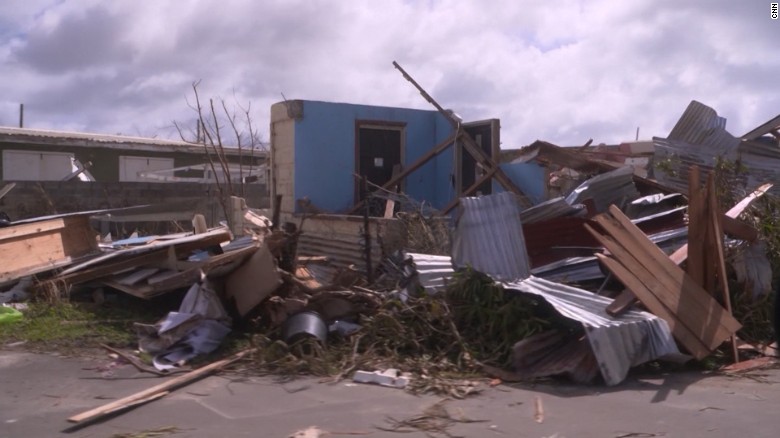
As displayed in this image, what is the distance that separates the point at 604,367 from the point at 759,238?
3.26m

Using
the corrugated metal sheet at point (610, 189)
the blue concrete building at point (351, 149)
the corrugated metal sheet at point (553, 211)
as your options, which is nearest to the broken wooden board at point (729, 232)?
the corrugated metal sheet at point (553, 211)

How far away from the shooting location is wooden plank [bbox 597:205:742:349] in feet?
25.0

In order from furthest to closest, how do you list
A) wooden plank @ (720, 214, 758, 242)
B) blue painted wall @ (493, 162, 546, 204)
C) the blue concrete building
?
the blue concrete building
blue painted wall @ (493, 162, 546, 204)
wooden plank @ (720, 214, 758, 242)

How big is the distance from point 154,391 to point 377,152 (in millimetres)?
9269

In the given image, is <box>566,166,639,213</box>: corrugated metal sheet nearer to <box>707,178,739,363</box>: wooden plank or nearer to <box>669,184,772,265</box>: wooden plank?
<box>669,184,772,265</box>: wooden plank

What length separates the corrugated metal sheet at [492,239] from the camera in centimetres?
826

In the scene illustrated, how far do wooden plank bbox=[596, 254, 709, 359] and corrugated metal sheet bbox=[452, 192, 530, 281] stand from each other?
0.86m

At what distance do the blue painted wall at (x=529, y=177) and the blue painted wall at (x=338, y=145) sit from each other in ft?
6.99

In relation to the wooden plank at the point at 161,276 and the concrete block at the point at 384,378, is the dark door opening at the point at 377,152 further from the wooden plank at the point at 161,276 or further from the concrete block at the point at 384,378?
the concrete block at the point at 384,378

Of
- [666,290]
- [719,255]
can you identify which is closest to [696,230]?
[719,255]

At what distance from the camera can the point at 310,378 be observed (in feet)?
23.3

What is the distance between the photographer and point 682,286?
7953 millimetres

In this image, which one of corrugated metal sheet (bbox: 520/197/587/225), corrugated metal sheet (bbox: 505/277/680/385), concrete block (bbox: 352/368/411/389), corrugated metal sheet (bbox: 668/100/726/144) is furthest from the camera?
corrugated metal sheet (bbox: 668/100/726/144)

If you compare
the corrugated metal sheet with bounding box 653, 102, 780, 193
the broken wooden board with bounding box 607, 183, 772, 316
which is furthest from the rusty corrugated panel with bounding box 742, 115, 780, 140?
the broken wooden board with bounding box 607, 183, 772, 316
